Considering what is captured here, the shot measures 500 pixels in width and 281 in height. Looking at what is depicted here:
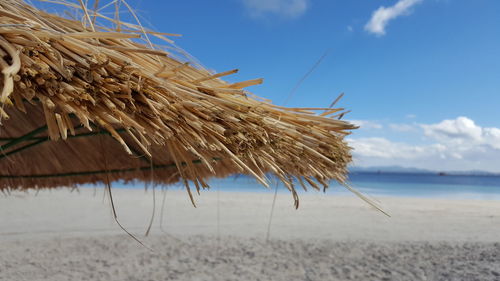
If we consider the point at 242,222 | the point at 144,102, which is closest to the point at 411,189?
the point at 242,222

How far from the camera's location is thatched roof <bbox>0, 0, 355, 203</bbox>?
78 cm

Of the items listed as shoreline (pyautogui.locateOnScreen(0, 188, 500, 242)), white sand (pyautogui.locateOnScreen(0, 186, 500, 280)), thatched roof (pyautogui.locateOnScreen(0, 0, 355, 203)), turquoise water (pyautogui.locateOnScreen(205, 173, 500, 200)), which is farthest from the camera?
turquoise water (pyautogui.locateOnScreen(205, 173, 500, 200))

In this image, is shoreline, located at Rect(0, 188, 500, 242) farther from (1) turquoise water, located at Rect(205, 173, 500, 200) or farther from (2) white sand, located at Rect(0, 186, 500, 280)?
(1) turquoise water, located at Rect(205, 173, 500, 200)

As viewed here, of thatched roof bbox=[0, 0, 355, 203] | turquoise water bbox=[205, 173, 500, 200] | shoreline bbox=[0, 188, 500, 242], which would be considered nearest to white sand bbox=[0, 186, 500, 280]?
shoreline bbox=[0, 188, 500, 242]

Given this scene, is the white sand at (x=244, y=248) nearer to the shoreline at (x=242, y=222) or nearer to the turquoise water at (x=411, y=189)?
the shoreline at (x=242, y=222)

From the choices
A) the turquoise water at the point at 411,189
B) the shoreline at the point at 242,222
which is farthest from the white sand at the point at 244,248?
the turquoise water at the point at 411,189

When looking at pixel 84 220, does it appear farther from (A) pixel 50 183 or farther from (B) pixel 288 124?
(B) pixel 288 124

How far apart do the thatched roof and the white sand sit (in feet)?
7.93

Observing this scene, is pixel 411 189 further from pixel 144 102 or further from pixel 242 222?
pixel 144 102

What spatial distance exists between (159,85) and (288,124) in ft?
1.38

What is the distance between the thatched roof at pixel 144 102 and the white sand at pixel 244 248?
7.93ft

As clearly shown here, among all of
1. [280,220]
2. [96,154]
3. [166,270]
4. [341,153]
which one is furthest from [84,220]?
[341,153]

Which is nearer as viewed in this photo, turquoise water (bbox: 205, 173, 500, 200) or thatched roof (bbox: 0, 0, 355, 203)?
thatched roof (bbox: 0, 0, 355, 203)

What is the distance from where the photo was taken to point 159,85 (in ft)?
2.98
